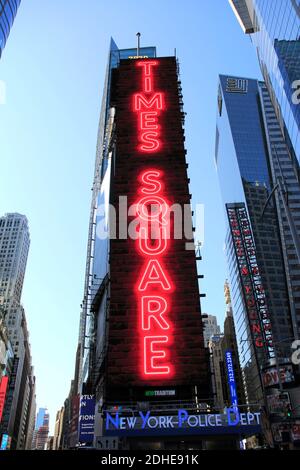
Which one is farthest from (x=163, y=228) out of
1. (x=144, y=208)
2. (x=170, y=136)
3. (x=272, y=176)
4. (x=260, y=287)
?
(x=272, y=176)

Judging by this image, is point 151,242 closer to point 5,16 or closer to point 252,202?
point 5,16

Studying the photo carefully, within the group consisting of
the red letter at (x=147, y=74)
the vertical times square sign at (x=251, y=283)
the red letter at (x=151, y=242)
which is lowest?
the red letter at (x=151, y=242)

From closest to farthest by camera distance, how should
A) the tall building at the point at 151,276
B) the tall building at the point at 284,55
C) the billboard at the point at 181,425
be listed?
the billboard at the point at 181,425, the tall building at the point at 151,276, the tall building at the point at 284,55

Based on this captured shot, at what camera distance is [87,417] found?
48.2 m

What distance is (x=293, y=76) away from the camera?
70.7 metres

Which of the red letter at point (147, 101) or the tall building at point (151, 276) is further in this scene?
the red letter at point (147, 101)

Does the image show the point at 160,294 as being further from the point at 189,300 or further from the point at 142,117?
the point at 142,117

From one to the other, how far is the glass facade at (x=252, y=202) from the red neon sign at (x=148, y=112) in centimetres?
7948

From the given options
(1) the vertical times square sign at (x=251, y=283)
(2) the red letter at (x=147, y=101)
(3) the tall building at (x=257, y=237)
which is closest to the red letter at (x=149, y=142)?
(2) the red letter at (x=147, y=101)

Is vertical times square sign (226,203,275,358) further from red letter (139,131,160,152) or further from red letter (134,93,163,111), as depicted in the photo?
red letter (139,131,160,152)

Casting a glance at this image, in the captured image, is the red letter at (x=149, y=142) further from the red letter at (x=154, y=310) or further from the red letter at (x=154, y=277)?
the red letter at (x=154, y=310)

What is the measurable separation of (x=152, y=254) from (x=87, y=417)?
93.5 ft

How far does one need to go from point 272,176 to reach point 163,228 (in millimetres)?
142999

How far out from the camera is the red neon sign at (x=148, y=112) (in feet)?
118
